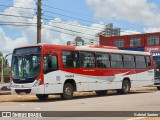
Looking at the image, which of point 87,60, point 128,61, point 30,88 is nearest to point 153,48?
point 128,61

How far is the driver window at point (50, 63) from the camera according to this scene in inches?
911

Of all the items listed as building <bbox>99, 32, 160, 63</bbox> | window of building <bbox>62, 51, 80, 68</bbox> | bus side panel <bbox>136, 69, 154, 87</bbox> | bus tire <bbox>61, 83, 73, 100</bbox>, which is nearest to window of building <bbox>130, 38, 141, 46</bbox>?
building <bbox>99, 32, 160, 63</bbox>

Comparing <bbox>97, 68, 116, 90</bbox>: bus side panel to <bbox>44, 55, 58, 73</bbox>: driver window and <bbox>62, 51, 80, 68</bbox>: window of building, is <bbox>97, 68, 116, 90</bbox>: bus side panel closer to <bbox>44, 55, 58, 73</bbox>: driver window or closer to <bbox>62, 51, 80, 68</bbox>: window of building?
<bbox>62, 51, 80, 68</bbox>: window of building

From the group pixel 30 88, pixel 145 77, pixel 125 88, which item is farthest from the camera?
pixel 145 77

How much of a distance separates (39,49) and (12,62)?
6.52 feet

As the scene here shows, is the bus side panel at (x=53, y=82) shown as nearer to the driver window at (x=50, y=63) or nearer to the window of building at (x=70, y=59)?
the driver window at (x=50, y=63)

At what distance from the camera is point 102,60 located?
27703 mm

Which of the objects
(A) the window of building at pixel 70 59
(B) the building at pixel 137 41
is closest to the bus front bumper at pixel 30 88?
(A) the window of building at pixel 70 59

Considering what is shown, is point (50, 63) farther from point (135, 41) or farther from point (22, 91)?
point (135, 41)

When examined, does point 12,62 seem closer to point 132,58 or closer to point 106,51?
point 106,51

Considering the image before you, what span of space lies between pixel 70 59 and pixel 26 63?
2757 millimetres

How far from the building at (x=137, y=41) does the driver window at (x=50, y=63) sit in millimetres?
58712

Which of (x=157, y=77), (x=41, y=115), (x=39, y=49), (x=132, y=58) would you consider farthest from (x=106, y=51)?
(x=41, y=115)

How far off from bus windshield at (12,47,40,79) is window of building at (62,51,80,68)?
6.00 ft
